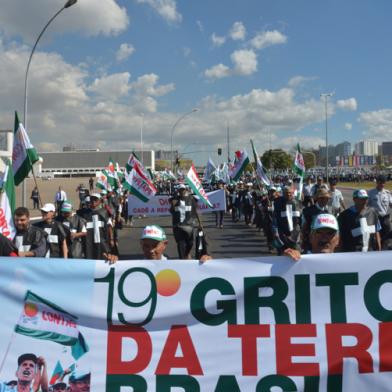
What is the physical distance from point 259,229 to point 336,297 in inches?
521

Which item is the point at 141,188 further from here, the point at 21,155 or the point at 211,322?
the point at 211,322

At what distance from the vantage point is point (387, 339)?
338 centimetres

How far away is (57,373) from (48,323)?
0.40 m

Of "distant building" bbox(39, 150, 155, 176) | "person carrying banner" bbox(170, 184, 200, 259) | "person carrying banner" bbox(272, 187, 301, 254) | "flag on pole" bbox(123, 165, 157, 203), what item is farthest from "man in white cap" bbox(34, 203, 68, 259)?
"distant building" bbox(39, 150, 155, 176)

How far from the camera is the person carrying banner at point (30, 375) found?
343 cm

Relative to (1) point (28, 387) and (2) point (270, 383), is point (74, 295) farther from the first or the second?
(2) point (270, 383)

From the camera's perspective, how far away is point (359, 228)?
5.36m

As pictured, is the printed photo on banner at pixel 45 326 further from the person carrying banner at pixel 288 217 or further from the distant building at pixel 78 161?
the distant building at pixel 78 161

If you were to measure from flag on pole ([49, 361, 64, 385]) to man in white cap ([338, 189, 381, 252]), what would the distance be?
3402 millimetres

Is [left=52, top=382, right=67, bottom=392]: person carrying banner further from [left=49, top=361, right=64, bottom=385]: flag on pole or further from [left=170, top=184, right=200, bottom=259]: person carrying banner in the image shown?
[left=170, top=184, right=200, bottom=259]: person carrying banner

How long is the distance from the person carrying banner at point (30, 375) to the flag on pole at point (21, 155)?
14.6 ft

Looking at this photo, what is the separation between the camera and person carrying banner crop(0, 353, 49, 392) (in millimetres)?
3430

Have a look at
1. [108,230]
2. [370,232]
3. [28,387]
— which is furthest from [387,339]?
[108,230]

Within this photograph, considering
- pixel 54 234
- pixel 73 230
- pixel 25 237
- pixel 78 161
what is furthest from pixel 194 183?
pixel 78 161
